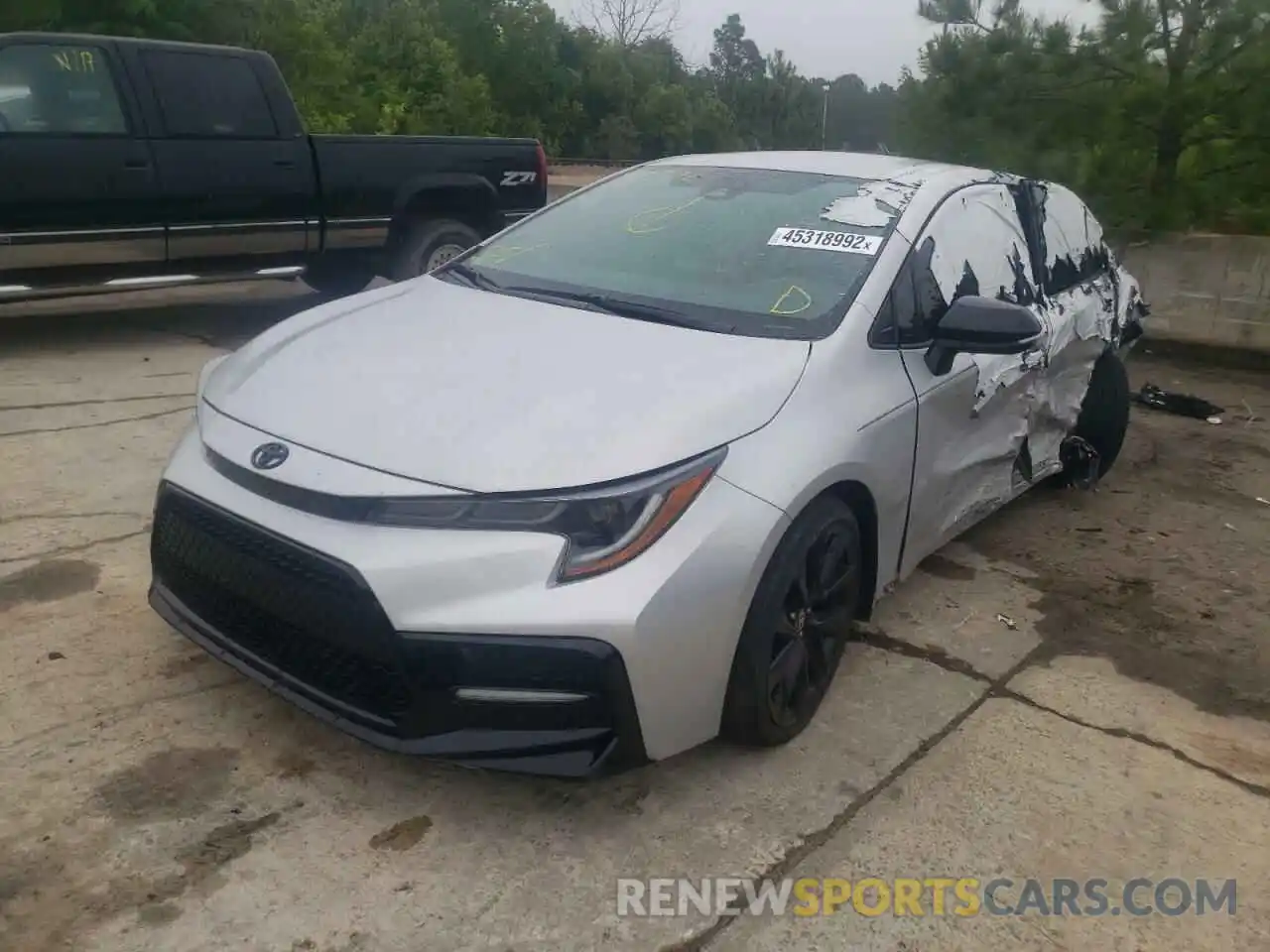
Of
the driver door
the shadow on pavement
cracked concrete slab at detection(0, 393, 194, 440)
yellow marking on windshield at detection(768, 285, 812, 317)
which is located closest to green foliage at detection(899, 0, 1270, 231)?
the driver door

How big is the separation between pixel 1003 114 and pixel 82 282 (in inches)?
267

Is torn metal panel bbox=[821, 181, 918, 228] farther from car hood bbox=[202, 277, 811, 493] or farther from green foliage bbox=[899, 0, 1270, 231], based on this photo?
green foliage bbox=[899, 0, 1270, 231]

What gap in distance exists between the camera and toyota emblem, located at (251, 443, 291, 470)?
2758 millimetres

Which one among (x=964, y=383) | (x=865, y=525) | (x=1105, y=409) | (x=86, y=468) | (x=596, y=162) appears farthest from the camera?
(x=596, y=162)

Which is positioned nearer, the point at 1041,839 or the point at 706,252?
the point at 1041,839

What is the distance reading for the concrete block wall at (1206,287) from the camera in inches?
331

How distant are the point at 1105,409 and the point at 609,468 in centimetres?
A: 357

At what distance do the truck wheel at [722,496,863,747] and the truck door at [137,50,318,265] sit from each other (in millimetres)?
5564

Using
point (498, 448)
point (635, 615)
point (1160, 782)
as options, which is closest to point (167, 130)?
point (498, 448)

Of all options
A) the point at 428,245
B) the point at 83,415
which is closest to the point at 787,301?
the point at 83,415

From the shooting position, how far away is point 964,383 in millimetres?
3814

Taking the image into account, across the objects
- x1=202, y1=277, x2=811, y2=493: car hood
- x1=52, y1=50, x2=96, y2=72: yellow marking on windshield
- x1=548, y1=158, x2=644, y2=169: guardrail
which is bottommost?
x1=202, y1=277, x2=811, y2=493: car hood

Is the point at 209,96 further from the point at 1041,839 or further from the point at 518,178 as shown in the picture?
the point at 1041,839

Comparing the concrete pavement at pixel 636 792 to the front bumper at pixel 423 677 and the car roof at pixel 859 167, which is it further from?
the car roof at pixel 859 167
